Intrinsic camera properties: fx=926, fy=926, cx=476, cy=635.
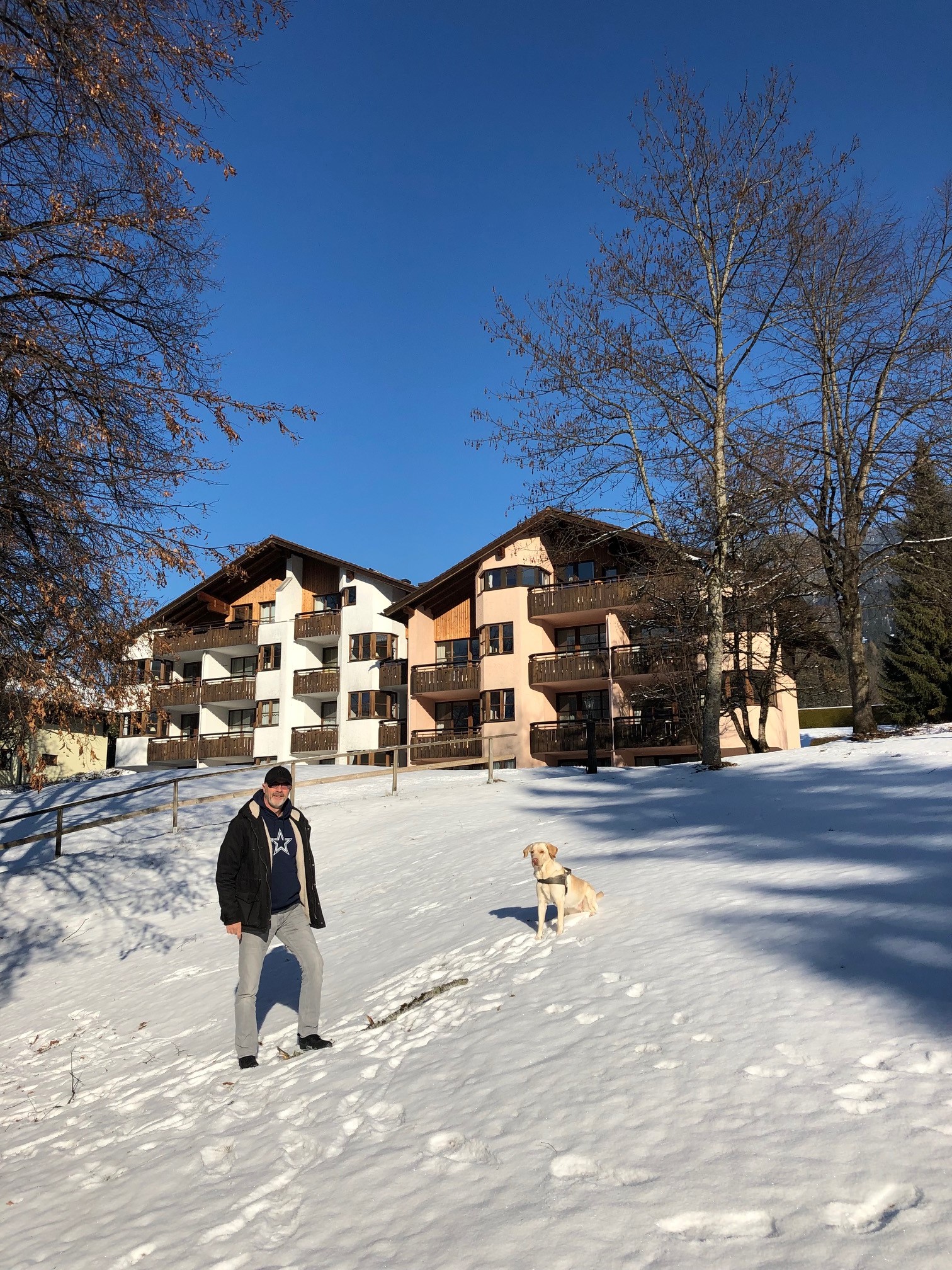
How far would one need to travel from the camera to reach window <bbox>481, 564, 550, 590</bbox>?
3894 cm

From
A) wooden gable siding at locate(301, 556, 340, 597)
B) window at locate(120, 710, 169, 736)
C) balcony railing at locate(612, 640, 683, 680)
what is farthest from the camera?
wooden gable siding at locate(301, 556, 340, 597)

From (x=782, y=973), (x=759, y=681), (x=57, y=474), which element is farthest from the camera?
(x=759, y=681)

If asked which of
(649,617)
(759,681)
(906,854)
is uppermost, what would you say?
(649,617)

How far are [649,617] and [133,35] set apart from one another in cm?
2800

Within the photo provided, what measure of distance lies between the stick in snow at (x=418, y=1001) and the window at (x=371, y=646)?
3656cm

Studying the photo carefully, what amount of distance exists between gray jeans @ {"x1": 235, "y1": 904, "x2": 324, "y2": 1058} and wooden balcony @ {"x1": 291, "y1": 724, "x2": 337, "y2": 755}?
3727 centimetres

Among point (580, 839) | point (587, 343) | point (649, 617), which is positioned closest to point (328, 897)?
point (580, 839)

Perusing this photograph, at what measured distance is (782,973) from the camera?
19.8 feet

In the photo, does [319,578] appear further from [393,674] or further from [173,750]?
[173,750]

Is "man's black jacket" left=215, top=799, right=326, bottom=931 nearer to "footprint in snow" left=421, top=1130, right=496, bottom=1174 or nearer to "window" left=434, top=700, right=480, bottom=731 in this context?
"footprint in snow" left=421, top=1130, right=496, bottom=1174

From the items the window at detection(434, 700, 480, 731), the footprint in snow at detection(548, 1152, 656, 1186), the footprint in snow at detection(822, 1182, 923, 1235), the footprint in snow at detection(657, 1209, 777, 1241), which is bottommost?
the footprint in snow at detection(548, 1152, 656, 1186)

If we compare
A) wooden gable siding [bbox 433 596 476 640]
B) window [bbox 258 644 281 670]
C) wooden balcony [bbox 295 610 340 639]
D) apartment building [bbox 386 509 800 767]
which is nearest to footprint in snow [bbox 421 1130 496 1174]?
apartment building [bbox 386 509 800 767]

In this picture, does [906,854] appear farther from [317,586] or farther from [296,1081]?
[317,586]

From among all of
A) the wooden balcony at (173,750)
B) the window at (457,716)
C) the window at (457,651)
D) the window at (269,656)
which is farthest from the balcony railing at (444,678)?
the wooden balcony at (173,750)
